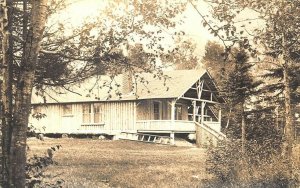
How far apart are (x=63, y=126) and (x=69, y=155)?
67.2 ft

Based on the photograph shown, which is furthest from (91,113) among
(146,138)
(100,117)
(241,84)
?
(241,84)

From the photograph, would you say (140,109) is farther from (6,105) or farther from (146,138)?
Answer: (6,105)

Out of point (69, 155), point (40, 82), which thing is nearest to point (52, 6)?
point (40, 82)

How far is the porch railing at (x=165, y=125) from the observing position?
38.0 m

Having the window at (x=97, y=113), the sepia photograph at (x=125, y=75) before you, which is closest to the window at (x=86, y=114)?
the window at (x=97, y=113)

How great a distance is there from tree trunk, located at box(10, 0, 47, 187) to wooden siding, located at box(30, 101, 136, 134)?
33.7 meters

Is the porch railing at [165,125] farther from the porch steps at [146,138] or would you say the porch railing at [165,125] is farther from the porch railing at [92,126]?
the porch railing at [92,126]

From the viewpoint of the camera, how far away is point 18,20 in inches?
368

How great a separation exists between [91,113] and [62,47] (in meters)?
32.2

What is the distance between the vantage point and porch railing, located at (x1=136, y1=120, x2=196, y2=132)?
38.0 m

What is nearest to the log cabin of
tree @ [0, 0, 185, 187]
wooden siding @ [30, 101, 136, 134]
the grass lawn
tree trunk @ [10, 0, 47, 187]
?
wooden siding @ [30, 101, 136, 134]

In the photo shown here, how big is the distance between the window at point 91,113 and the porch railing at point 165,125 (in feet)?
13.3

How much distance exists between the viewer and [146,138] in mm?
39719

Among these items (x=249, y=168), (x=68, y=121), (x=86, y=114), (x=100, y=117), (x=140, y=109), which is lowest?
(x=249, y=168)
